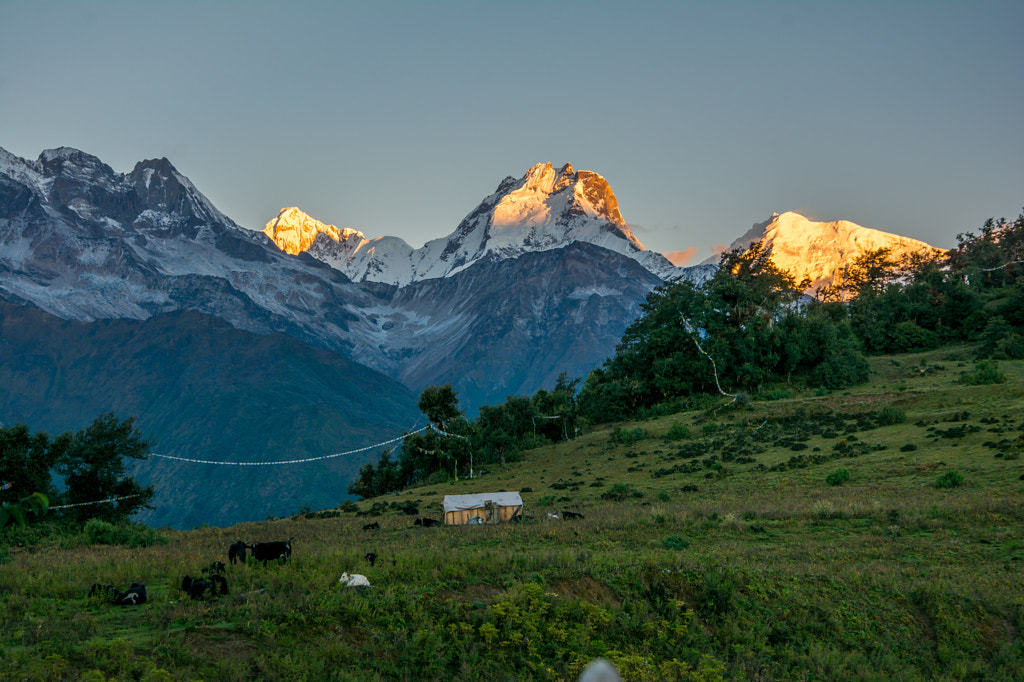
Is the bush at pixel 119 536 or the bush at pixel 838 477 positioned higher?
the bush at pixel 119 536

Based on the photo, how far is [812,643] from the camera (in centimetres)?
1540

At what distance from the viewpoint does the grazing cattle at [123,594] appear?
49.2ft

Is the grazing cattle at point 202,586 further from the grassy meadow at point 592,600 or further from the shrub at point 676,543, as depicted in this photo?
the shrub at point 676,543

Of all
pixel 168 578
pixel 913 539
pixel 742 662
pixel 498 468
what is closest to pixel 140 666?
pixel 168 578

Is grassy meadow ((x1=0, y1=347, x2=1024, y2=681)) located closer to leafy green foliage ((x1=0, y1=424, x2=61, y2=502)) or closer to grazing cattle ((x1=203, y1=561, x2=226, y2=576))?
grazing cattle ((x1=203, y1=561, x2=226, y2=576))

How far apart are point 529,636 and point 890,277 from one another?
124 m

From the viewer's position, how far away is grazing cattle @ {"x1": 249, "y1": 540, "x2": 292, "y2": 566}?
1877 centimetres

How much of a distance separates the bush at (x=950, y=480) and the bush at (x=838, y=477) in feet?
14.4

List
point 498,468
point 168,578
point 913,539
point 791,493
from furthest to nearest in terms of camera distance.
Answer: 1. point 498,468
2. point 791,493
3. point 913,539
4. point 168,578

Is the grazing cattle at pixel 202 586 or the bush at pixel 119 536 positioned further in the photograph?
the bush at pixel 119 536

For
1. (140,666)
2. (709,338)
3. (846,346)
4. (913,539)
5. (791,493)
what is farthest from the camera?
(709,338)

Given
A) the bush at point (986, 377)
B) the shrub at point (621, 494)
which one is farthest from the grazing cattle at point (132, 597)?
the bush at point (986, 377)

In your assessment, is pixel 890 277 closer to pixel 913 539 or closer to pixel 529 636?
pixel 913 539

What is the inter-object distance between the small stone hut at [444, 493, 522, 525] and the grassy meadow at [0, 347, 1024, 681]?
15.5 feet
